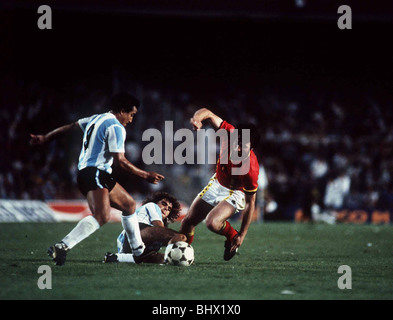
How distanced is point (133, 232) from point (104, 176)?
2.80 feet

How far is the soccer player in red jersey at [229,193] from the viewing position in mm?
9555

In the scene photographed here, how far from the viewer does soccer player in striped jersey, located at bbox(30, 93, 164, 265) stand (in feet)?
27.7

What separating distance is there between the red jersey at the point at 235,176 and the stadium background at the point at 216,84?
39.5 ft

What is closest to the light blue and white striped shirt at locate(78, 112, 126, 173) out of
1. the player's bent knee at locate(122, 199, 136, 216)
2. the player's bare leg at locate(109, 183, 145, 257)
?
the player's bare leg at locate(109, 183, 145, 257)

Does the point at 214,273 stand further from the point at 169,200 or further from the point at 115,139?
the point at 115,139

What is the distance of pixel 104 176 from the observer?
341 inches

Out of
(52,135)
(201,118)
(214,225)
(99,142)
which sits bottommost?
(214,225)

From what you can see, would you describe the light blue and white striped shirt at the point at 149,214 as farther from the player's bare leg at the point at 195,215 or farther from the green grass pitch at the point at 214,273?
the green grass pitch at the point at 214,273

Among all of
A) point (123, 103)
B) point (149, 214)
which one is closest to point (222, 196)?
point (149, 214)

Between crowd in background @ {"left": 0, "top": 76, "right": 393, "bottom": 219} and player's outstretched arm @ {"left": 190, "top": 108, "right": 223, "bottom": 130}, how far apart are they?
12.7m

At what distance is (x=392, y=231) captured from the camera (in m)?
17.7
